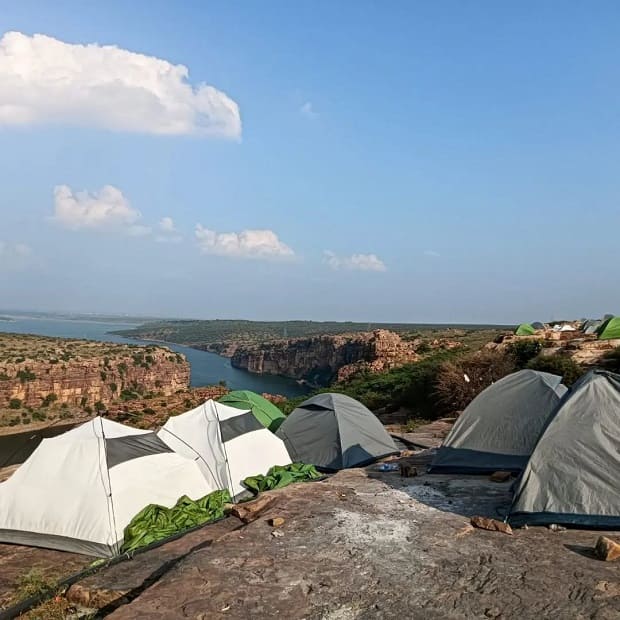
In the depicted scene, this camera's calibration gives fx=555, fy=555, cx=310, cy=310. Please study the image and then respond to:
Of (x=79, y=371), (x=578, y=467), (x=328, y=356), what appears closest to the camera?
(x=578, y=467)

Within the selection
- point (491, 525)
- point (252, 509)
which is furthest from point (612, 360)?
point (252, 509)

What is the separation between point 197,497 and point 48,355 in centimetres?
5835

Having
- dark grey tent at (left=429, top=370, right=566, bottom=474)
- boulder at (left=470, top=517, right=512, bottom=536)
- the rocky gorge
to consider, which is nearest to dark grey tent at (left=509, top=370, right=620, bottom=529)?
boulder at (left=470, top=517, right=512, bottom=536)

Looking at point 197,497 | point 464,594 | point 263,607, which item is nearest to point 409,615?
point 464,594

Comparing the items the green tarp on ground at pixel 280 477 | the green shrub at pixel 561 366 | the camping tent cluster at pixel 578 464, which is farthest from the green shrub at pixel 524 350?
the camping tent cluster at pixel 578 464

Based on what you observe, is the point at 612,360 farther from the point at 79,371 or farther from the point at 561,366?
the point at 79,371

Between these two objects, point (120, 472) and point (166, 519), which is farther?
point (120, 472)

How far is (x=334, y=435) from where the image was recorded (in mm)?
13844

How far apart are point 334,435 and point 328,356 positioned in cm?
6873

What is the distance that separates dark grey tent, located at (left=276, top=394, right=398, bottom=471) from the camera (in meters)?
13.5

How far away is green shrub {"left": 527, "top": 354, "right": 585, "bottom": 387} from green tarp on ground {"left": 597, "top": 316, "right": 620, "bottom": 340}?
8.34m

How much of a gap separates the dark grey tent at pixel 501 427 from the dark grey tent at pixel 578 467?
3.07 metres

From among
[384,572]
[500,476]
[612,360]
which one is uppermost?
[612,360]

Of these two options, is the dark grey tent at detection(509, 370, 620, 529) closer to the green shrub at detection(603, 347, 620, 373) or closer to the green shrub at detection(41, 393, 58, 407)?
the green shrub at detection(603, 347, 620, 373)
